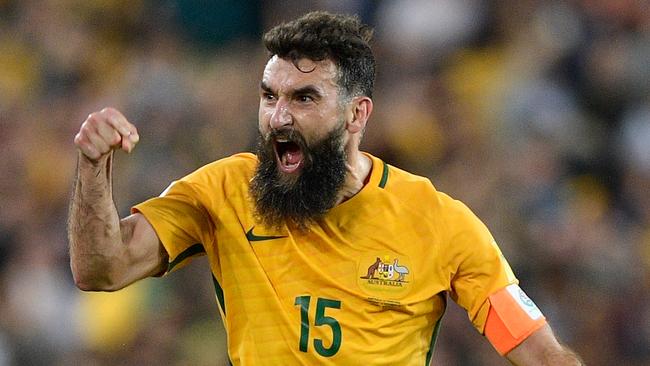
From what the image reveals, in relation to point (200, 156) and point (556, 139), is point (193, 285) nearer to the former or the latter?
point (200, 156)

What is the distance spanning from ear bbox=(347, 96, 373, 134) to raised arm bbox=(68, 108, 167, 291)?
760 mm

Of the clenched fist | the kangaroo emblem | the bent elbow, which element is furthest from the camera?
the kangaroo emblem

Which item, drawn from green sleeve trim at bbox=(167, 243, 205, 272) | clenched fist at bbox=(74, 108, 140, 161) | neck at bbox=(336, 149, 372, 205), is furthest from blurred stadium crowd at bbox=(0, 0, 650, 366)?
clenched fist at bbox=(74, 108, 140, 161)

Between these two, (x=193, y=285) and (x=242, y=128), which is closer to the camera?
(x=193, y=285)

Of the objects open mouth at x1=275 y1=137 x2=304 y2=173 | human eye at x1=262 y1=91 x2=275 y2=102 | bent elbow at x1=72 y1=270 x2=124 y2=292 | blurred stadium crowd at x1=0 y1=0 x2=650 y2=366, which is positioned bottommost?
blurred stadium crowd at x1=0 y1=0 x2=650 y2=366

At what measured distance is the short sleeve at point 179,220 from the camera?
3877mm

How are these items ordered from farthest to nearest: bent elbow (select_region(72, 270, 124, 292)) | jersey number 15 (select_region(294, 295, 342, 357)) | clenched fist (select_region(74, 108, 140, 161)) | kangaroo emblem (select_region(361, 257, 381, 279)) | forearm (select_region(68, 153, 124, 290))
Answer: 1. kangaroo emblem (select_region(361, 257, 381, 279))
2. jersey number 15 (select_region(294, 295, 342, 357))
3. bent elbow (select_region(72, 270, 124, 292))
4. forearm (select_region(68, 153, 124, 290))
5. clenched fist (select_region(74, 108, 140, 161))

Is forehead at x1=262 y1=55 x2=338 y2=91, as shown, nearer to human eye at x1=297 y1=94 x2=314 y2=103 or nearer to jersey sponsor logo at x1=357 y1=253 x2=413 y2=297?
human eye at x1=297 y1=94 x2=314 y2=103

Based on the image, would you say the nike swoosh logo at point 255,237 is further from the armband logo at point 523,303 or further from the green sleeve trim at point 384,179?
the armband logo at point 523,303

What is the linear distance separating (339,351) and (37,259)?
154 inches

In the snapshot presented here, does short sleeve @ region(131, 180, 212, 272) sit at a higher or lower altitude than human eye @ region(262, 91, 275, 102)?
lower

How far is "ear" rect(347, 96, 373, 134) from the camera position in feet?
13.5

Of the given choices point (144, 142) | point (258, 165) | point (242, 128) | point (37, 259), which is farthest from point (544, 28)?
point (258, 165)

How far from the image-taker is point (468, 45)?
7.50 meters
